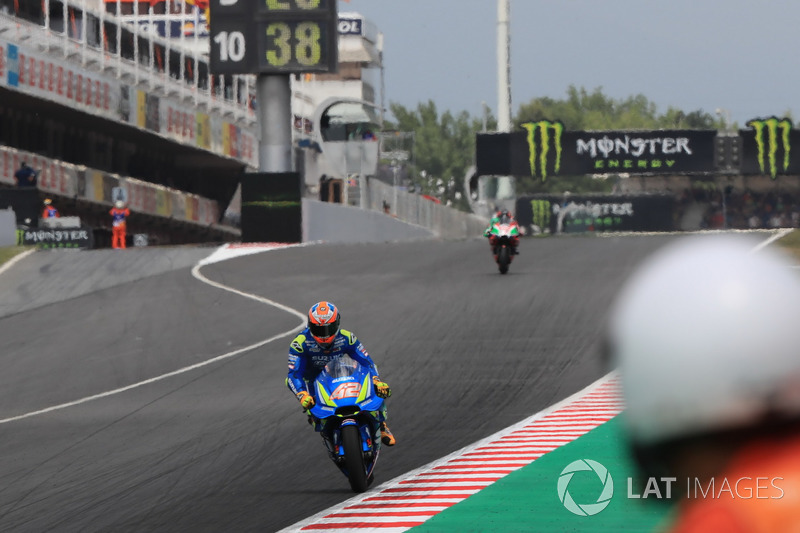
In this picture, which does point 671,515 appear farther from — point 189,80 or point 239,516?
point 189,80

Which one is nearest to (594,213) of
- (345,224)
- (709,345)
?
(345,224)

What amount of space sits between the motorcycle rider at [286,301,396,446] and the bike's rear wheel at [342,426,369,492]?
429 mm

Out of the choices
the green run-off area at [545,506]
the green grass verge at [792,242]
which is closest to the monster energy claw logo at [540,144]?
the green grass verge at [792,242]

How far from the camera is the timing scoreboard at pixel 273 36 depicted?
35.4 meters

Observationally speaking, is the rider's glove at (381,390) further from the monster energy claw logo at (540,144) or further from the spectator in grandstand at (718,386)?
the monster energy claw logo at (540,144)

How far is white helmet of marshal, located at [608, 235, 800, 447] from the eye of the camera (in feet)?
5.42

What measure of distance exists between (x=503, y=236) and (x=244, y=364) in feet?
26.8

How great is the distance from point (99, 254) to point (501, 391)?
1777 centimetres

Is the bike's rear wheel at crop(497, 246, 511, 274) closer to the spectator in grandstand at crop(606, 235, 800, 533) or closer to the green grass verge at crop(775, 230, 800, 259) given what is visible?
the green grass verge at crop(775, 230, 800, 259)

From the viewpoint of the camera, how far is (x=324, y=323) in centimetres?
1039

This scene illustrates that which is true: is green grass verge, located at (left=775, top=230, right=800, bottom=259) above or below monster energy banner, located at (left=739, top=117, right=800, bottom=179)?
below

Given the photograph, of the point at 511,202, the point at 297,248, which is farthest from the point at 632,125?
the point at 297,248
